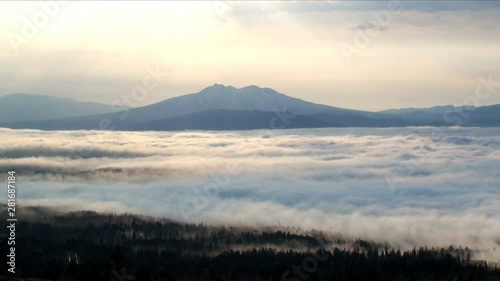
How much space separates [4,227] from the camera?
110 metres

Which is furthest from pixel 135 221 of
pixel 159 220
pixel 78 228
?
pixel 78 228

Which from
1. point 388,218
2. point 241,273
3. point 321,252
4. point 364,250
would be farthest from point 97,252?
point 388,218

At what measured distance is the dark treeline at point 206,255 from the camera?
94.6 metres

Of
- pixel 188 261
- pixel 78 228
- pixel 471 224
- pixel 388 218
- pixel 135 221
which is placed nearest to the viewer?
pixel 188 261

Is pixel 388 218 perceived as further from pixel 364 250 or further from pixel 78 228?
pixel 78 228

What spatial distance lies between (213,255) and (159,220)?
147 feet

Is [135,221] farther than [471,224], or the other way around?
[471,224]

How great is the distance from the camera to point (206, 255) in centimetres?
11400

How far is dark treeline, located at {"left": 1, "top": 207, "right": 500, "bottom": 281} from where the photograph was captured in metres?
94.6

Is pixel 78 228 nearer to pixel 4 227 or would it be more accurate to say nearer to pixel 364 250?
pixel 4 227

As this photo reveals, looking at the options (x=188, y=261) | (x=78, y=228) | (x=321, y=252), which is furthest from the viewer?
(x=78, y=228)

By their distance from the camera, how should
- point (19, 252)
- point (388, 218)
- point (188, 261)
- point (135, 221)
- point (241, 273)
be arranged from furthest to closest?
1. point (388, 218)
2. point (135, 221)
3. point (188, 261)
4. point (241, 273)
5. point (19, 252)

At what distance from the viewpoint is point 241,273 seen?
10288 centimetres

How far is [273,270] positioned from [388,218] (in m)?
100
